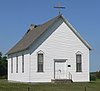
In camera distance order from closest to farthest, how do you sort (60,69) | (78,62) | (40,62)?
(40,62) < (60,69) < (78,62)

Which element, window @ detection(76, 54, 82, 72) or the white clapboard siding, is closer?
the white clapboard siding

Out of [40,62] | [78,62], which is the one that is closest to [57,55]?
[40,62]

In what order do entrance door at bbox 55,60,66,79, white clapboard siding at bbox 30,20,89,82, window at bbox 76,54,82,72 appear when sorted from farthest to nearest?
window at bbox 76,54,82,72, entrance door at bbox 55,60,66,79, white clapboard siding at bbox 30,20,89,82

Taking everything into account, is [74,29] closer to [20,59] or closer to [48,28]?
[48,28]

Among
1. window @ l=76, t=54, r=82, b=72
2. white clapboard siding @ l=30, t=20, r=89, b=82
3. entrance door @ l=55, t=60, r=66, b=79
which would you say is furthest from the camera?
window @ l=76, t=54, r=82, b=72

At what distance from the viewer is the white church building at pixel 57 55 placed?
4847cm

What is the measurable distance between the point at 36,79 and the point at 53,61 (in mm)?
2917

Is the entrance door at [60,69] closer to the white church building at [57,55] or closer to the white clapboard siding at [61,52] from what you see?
the white church building at [57,55]

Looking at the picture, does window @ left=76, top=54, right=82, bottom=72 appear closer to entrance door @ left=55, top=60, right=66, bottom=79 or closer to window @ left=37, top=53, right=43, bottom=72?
entrance door @ left=55, top=60, right=66, bottom=79

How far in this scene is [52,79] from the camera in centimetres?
4847

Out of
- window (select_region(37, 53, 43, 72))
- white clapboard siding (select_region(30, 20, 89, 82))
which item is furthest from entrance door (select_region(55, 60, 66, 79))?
window (select_region(37, 53, 43, 72))

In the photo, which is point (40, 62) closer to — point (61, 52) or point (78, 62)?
point (61, 52)

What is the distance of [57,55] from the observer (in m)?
49.2

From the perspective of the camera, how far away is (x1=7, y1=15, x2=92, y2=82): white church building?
159ft
